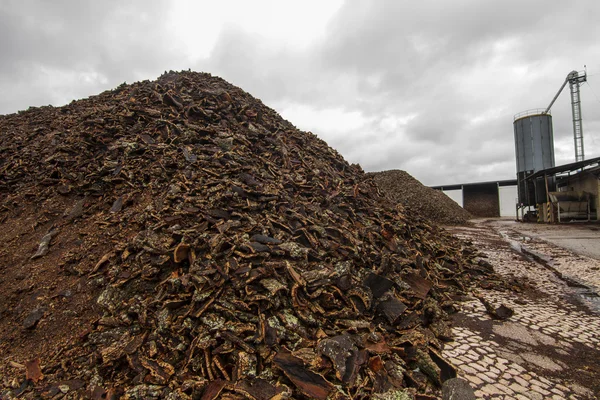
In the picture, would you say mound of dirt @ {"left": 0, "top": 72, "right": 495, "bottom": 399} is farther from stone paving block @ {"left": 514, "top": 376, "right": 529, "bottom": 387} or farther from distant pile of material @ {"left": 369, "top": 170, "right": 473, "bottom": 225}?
distant pile of material @ {"left": 369, "top": 170, "right": 473, "bottom": 225}

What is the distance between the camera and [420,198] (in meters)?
26.1

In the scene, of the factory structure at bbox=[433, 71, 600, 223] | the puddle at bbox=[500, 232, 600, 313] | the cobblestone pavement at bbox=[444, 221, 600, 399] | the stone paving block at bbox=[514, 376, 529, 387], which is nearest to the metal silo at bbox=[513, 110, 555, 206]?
the factory structure at bbox=[433, 71, 600, 223]

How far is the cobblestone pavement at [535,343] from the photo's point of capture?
3074mm

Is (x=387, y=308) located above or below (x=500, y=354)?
above

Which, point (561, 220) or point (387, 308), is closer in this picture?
point (387, 308)

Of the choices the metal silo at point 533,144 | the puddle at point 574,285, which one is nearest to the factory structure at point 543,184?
the metal silo at point 533,144

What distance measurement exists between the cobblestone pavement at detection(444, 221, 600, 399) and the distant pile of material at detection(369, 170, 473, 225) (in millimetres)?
15380

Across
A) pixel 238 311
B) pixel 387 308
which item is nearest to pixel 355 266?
pixel 387 308

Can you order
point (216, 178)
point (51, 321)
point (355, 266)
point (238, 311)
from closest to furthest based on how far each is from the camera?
1. point (238, 311)
2. point (51, 321)
3. point (355, 266)
4. point (216, 178)

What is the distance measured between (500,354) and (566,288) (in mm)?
4162

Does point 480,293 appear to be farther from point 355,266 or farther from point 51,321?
point 51,321

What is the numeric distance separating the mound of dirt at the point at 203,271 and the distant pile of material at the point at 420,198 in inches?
652

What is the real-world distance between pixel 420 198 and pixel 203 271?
25489mm

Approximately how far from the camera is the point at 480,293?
19.5 ft
